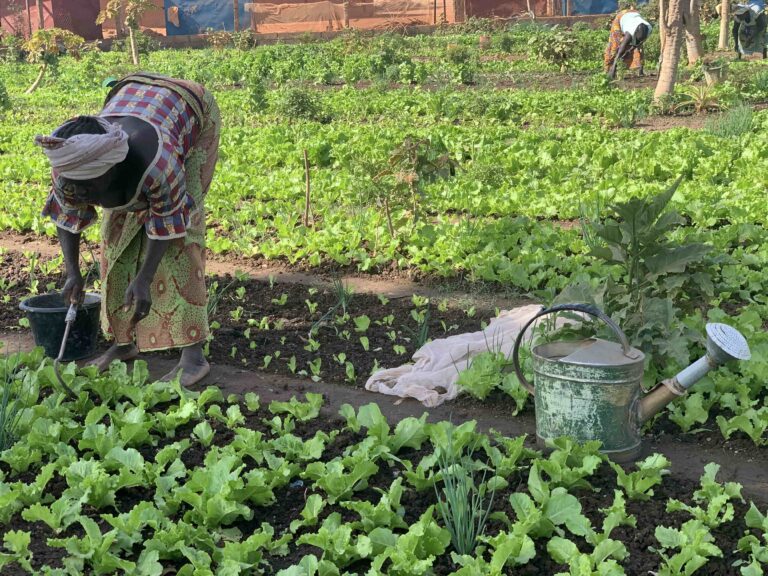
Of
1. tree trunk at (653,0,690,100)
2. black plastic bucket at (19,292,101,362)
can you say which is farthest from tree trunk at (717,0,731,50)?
black plastic bucket at (19,292,101,362)

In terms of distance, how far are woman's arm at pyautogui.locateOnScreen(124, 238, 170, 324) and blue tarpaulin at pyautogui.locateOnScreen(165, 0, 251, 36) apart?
86.7 ft

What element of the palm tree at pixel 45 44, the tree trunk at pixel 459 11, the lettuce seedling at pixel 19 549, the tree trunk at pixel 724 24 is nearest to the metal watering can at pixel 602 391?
the lettuce seedling at pixel 19 549

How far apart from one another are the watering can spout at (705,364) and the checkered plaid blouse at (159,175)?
195 cm

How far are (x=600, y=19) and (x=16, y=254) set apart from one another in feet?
74.0

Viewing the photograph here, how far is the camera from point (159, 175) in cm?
381

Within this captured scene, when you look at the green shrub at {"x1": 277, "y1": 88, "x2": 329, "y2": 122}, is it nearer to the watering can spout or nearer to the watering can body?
the watering can body

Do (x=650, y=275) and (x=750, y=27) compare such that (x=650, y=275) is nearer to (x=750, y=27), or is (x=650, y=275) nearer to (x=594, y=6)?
(x=750, y=27)

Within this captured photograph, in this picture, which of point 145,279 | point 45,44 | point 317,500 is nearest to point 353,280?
point 145,279

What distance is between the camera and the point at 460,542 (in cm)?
287

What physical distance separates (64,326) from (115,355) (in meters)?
0.27

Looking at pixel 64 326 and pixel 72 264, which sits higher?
pixel 72 264

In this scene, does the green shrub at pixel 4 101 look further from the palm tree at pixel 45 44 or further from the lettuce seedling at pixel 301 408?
the lettuce seedling at pixel 301 408

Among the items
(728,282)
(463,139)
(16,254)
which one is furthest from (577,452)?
(463,139)

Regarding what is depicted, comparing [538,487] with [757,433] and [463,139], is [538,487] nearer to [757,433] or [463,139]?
[757,433]
